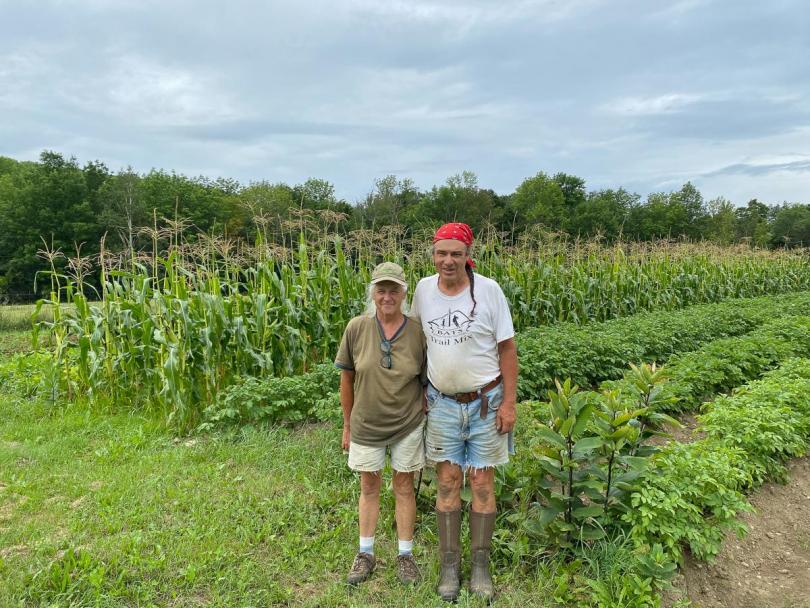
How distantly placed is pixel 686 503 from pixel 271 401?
154 inches

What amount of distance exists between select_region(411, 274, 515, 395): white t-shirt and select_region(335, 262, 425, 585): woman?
0.63 feet

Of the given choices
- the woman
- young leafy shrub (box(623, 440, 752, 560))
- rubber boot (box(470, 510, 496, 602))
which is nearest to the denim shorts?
the woman

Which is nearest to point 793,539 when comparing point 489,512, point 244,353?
point 489,512

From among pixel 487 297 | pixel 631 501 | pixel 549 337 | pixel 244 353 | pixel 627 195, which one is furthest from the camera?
pixel 627 195

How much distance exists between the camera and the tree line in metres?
37.1

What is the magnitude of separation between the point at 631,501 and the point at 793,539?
1657 mm

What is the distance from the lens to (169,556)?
3.38 metres

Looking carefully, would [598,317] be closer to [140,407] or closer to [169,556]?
[140,407]

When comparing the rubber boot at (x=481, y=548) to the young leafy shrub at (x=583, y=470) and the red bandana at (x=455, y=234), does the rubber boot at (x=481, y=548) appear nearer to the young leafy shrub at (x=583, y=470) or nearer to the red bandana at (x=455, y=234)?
the young leafy shrub at (x=583, y=470)

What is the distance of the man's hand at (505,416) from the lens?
117 inches

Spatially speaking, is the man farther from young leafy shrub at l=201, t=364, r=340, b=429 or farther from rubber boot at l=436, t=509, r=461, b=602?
young leafy shrub at l=201, t=364, r=340, b=429

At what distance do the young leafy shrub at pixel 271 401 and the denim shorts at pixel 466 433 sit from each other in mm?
2414

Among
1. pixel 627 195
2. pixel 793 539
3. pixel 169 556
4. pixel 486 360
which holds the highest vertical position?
pixel 627 195

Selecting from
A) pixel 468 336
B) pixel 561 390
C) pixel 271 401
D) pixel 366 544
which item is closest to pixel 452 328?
pixel 468 336
